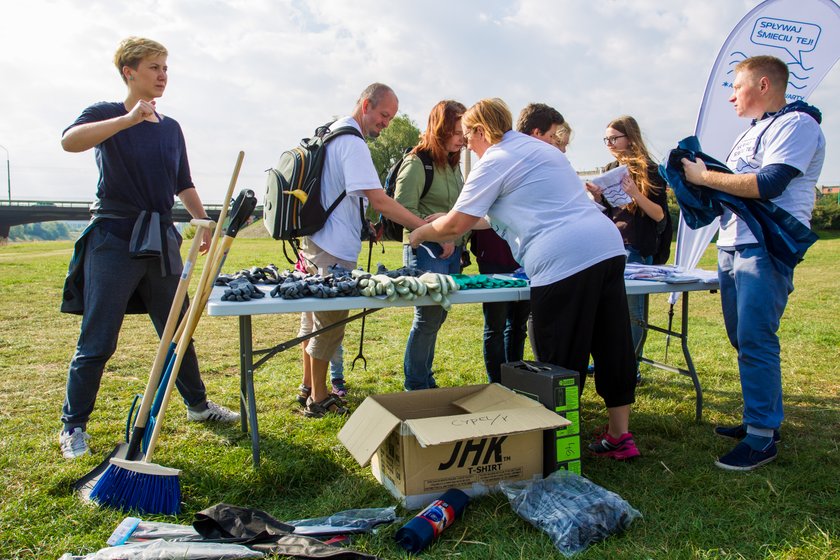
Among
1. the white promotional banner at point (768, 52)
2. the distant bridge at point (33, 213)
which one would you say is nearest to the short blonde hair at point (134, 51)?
the white promotional banner at point (768, 52)

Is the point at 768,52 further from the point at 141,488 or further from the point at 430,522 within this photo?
the point at 141,488

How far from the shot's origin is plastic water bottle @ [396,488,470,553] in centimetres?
212

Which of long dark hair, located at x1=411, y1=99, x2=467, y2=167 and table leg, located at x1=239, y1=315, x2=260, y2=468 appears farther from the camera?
long dark hair, located at x1=411, y1=99, x2=467, y2=167

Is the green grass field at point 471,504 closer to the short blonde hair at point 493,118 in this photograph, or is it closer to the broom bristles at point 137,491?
the broom bristles at point 137,491

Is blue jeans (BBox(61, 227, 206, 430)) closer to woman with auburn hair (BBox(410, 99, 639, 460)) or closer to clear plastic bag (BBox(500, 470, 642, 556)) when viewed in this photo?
woman with auburn hair (BBox(410, 99, 639, 460))

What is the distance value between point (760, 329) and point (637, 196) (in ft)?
4.21

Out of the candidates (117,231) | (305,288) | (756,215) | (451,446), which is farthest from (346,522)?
(756,215)

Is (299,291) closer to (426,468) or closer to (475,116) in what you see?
(426,468)

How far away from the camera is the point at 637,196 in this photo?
3807mm

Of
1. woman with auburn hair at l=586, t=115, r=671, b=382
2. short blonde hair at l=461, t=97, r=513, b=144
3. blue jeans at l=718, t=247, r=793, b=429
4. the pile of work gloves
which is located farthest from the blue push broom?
woman with auburn hair at l=586, t=115, r=671, b=382

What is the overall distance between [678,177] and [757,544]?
1.68m

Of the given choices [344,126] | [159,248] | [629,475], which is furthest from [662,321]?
[159,248]

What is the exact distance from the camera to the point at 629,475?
2770 mm

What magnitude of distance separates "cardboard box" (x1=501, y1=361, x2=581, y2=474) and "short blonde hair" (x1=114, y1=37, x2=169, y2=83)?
7.62 ft
